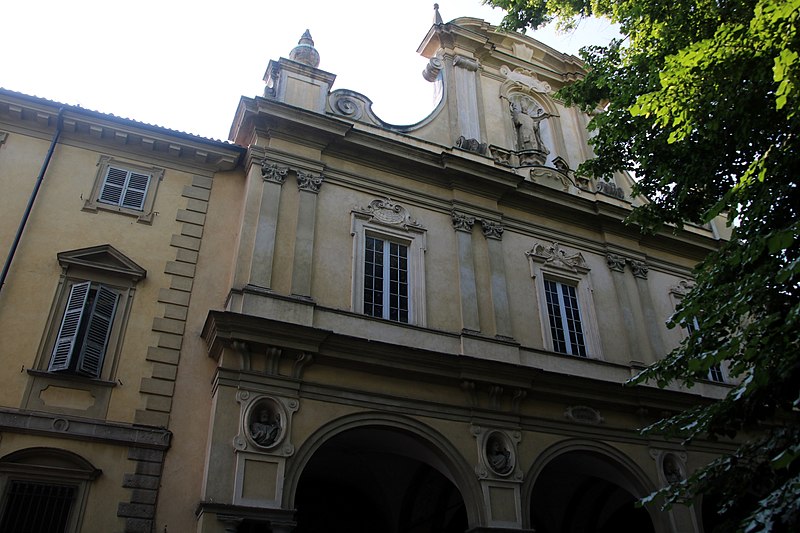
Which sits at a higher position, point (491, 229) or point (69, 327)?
point (491, 229)

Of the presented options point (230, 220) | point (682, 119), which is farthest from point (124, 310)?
point (682, 119)

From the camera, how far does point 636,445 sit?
13.3 meters

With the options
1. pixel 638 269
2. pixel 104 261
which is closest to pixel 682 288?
pixel 638 269

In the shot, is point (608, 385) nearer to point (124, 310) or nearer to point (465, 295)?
point (465, 295)

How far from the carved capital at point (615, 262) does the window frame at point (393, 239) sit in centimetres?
510

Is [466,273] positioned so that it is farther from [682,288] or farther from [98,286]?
[98,286]

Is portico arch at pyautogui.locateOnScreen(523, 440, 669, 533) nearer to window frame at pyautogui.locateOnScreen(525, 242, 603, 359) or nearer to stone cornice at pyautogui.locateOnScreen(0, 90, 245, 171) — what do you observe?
window frame at pyautogui.locateOnScreen(525, 242, 603, 359)

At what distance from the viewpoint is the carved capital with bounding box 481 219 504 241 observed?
47.9 feet

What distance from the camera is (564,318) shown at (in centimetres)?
1464

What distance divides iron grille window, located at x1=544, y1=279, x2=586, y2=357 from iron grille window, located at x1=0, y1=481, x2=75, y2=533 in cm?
957

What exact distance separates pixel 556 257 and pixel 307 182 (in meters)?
6.14

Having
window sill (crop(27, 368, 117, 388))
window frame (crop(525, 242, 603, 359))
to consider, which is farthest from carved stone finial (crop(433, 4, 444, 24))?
window sill (crop(27, 368, 117, 388))

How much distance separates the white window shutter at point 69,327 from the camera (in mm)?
10156

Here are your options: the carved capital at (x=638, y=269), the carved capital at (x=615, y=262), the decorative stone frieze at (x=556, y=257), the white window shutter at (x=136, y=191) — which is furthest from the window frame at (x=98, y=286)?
the carved capital at (x=638, y=269)
